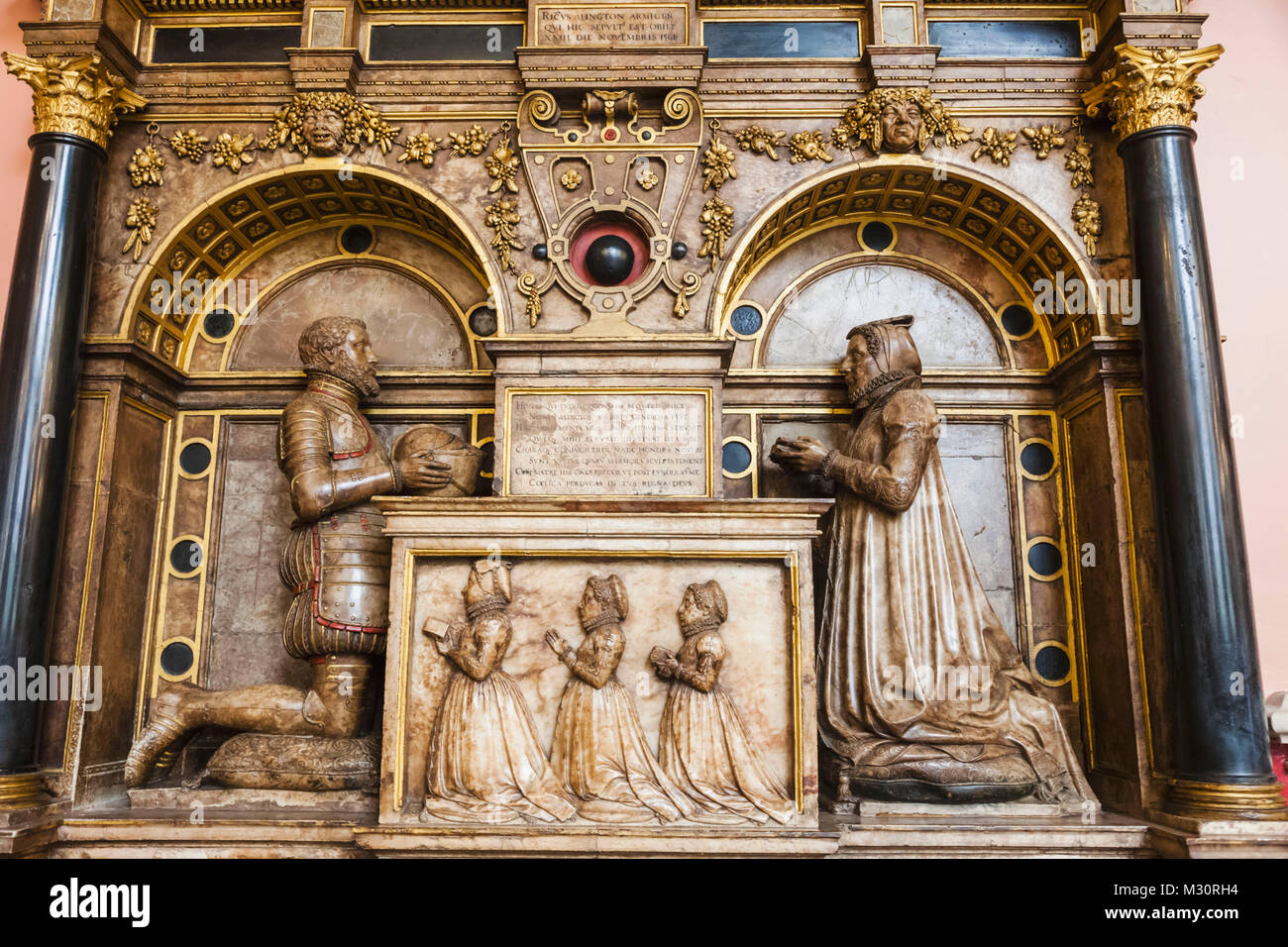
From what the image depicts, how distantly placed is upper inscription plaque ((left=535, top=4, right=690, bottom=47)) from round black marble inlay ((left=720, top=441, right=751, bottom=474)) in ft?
8.72

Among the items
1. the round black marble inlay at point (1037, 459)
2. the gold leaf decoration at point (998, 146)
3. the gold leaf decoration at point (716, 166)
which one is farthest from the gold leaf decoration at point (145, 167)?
the round black marble inlay at point (1037, 459)

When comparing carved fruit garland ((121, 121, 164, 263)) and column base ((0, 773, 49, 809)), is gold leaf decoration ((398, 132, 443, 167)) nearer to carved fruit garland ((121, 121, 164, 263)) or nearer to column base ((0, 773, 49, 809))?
carved fruit garland ((121, 121, 164, 263))

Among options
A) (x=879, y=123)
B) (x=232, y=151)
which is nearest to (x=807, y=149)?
(x=879, y=123)

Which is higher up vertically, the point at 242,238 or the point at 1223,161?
the point at 1223,161

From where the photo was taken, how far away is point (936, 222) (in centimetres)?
704

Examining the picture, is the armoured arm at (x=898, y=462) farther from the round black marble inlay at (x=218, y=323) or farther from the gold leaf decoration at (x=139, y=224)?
the gold leaf decoration at (x=139, y=224)

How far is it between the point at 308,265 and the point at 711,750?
4.54m

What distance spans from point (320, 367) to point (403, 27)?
241 centimetres

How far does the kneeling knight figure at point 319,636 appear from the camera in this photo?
18.6 feet

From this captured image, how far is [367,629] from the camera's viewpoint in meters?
5.83

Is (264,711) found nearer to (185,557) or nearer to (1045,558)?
(185,557)

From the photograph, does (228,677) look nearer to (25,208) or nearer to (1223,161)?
(25,208)

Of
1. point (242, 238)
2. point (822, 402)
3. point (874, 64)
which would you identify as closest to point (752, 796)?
point (822, 402)

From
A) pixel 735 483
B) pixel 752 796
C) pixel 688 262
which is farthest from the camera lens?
pixel 735 483
